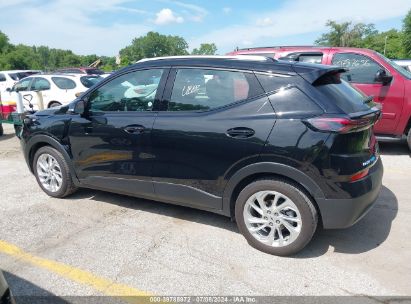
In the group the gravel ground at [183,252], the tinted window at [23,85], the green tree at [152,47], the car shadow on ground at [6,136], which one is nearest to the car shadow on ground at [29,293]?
the gravel ground at [183,252]

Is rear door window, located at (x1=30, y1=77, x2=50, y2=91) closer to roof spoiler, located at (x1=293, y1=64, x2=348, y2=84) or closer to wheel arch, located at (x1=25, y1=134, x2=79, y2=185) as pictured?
wheel arch, located at (x1=25, y1=134, x2=79, y2=185)

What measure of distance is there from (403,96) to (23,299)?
20.6 feet

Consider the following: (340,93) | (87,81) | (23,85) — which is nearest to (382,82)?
(340,93)

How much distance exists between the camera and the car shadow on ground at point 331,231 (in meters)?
3.47

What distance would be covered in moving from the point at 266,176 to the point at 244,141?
1.20 feet

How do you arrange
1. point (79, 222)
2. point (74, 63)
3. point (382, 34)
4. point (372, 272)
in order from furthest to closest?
1. point (74, 63)
2. point (382, 34)
3. point (79, 222)
4. point (372, 272)

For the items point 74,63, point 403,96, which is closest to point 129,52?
point 74,63

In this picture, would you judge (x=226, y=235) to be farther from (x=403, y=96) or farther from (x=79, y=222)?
(x=403, y=96)

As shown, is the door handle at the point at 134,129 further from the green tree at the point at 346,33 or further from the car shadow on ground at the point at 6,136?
the green tree at the point at 346,33

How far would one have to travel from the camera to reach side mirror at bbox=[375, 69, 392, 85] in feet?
20.9

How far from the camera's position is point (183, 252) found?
3.44m

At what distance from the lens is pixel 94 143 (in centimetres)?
422

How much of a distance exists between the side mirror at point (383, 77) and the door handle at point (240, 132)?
427 centimetres

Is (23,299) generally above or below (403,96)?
below
